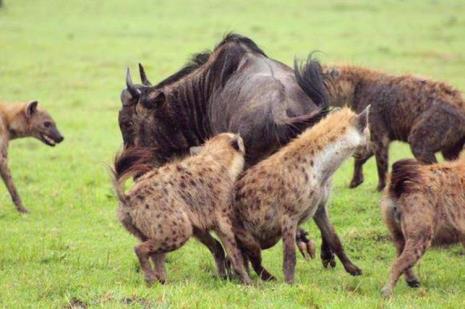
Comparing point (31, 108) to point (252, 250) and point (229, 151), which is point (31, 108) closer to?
point (229, 151)

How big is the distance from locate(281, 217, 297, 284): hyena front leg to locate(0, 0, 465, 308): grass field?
0.12 m

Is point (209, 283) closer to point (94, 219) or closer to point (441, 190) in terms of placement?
point (441, 190)

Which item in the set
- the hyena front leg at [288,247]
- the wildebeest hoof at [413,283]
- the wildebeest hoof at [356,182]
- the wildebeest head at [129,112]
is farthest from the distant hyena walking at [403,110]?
the hyena front leg at [288,247]

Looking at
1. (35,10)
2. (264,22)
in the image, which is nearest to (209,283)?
(264,22)

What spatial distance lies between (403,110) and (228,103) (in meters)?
3.33

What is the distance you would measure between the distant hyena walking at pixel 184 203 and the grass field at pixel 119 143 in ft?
0.98

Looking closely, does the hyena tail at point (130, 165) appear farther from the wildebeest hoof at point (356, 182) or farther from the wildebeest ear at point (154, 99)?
the wildebeest hoof at point (356, 182)

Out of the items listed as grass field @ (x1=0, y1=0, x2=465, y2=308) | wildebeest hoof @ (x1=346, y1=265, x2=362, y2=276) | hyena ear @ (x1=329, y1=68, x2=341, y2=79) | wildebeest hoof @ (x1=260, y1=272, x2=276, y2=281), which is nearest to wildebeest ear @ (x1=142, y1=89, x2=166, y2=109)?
grass field @ (x1=0, y1=0, x2=465, y2=308)

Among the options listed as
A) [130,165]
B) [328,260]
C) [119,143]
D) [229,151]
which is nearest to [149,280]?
[130,165]

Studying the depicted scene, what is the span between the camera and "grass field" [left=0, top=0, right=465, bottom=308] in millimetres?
6442

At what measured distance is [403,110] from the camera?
10.7 metres

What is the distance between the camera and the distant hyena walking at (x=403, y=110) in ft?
33.2

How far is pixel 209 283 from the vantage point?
689cm

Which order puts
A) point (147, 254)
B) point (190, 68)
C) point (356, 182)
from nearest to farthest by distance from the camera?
1. point (147, 254)
2. point (190, 68)
3. point (356, 182)
